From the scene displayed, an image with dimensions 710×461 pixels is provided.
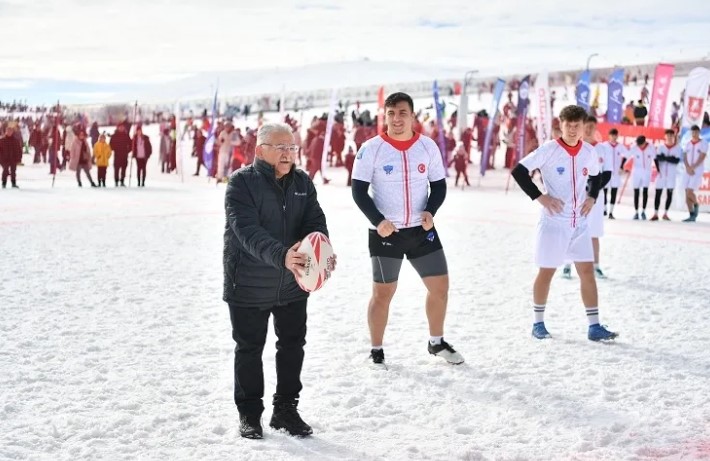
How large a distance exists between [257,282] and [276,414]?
0.70 meters

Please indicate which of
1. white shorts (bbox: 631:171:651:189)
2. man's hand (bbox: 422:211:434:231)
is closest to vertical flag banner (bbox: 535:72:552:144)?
white shorts (bbox: 631:171:651:189)

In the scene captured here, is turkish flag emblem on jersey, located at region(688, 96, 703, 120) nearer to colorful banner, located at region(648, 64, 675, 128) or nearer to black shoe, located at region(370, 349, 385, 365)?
colorful banner, located at region(648, 64, 675, 128)

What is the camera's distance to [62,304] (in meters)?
7.12

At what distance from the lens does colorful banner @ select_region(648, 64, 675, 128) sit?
18.7 metres

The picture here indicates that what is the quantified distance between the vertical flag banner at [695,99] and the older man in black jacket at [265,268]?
14.4 meters

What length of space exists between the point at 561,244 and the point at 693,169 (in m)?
9.91

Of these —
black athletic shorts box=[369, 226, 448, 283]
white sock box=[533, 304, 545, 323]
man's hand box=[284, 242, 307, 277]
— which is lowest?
white sock box=[533, 304, 545, 323]

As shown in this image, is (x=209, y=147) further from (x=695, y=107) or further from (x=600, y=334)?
(x=600, y=334)

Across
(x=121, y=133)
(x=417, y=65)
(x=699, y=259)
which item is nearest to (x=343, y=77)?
(x=417, y=65)

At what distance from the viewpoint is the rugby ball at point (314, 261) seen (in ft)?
11.8

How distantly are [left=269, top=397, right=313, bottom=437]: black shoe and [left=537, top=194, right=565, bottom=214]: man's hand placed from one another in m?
2.59

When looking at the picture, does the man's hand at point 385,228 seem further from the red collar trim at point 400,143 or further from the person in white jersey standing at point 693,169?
the person in white jersey standing at point 693,169

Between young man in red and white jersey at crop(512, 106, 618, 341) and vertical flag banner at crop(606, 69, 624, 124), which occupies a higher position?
vertical flag banner at crop(606, 69, 624, 124)

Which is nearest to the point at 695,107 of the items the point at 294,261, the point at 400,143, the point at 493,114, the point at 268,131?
the point at 493,114
